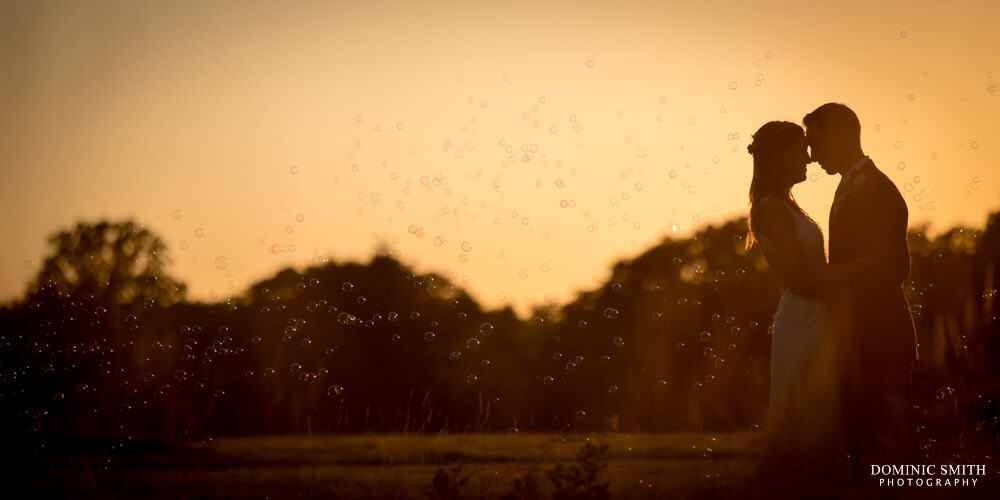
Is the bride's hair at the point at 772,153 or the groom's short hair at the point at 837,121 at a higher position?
the groom's short hair at the point at 837,121

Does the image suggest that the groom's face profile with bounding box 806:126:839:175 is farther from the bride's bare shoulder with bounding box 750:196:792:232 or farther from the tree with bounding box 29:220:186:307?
the tree with bounding box 29:220:186:307

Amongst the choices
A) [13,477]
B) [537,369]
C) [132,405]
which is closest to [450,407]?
[537,369]

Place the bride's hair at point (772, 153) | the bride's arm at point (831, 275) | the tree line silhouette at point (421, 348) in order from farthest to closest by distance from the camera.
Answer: the tree line silhouette at point (421, 348), the bride's hair at point (772, 153), the bride's arm at point (831, 275)

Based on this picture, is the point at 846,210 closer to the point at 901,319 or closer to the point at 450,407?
the point at 901,319

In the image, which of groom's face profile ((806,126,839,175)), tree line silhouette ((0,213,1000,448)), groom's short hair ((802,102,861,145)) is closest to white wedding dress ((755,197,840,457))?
groom's face profile ((806,126,839,175))

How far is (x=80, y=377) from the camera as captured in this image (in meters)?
24.8

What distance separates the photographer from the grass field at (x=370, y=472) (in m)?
9.96

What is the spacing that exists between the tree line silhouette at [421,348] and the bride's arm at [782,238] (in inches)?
367

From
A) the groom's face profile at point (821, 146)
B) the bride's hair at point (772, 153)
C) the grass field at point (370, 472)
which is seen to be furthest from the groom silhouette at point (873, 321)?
the grass field at point (370, 472)

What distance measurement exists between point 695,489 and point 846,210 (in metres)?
2.77

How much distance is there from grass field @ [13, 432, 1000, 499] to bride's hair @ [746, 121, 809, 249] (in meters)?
2.18

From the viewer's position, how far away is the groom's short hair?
840 centimetres

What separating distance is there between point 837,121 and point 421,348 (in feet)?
72.6

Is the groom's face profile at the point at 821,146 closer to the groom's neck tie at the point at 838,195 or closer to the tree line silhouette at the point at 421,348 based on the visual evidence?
the groom's neck tie at the point at 838,195
